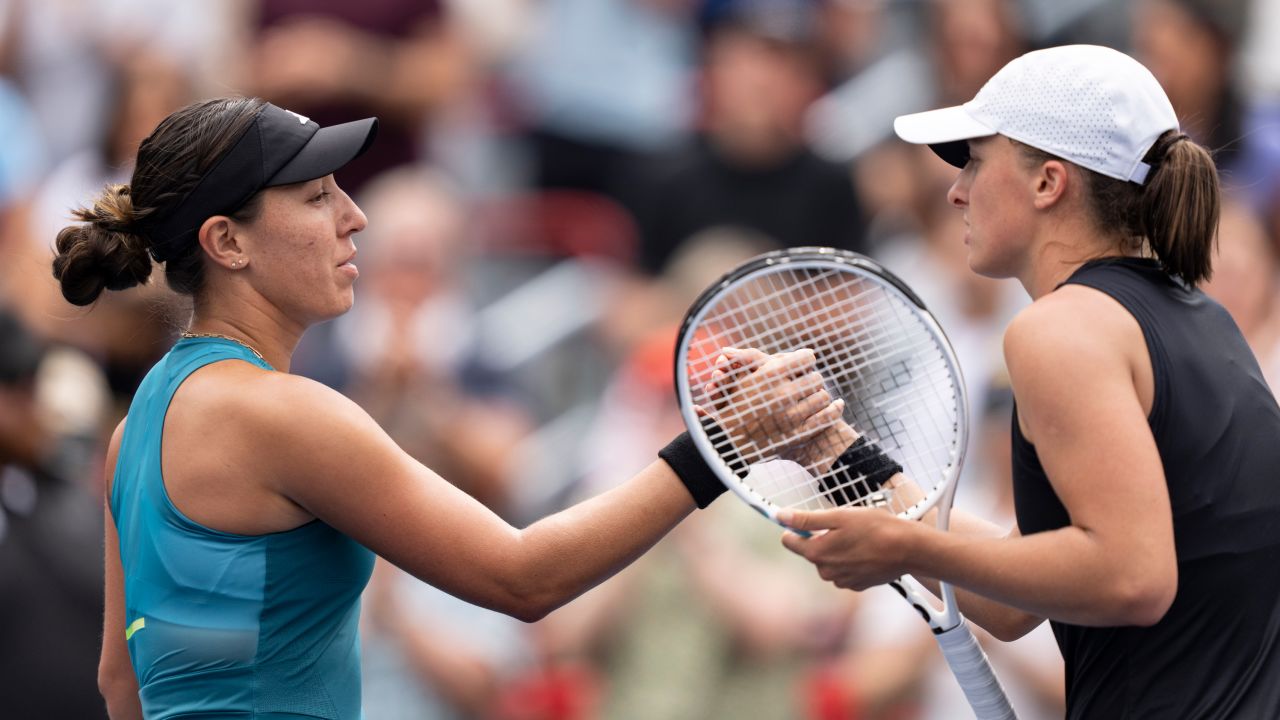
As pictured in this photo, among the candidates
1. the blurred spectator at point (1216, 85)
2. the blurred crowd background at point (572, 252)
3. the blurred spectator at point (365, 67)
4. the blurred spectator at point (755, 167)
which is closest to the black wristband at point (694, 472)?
the blurred crowd background at point (572, 252)

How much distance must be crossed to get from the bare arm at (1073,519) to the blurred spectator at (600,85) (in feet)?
15.7

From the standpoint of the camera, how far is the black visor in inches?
114

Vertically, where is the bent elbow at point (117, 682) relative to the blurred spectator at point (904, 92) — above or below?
below

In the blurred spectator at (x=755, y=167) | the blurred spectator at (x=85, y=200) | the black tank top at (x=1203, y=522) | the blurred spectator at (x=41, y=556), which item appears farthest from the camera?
the blurred spectator at (x=755, y=167)

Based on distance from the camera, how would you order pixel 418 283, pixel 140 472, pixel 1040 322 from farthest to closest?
pixel 418 283, pixel 140 472, pixel 1040 322

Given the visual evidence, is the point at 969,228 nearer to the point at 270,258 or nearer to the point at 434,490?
the point at 434,490

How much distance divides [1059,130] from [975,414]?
3.05 meters

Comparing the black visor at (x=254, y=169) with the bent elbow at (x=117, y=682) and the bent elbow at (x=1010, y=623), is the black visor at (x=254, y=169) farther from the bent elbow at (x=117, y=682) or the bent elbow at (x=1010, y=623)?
the bent elbow at (x=1010, y=623)

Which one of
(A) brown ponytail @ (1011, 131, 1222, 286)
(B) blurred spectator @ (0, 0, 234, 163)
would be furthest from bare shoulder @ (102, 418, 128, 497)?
(B) blurred spectator @ (0, 0, 234, 163)

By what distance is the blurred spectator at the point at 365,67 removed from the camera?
22.7 feet

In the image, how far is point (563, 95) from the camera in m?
7.36

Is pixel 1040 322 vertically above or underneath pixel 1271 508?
above

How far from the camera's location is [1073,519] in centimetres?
250

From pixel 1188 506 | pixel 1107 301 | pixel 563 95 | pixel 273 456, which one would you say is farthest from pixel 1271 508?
pixel 563 95
